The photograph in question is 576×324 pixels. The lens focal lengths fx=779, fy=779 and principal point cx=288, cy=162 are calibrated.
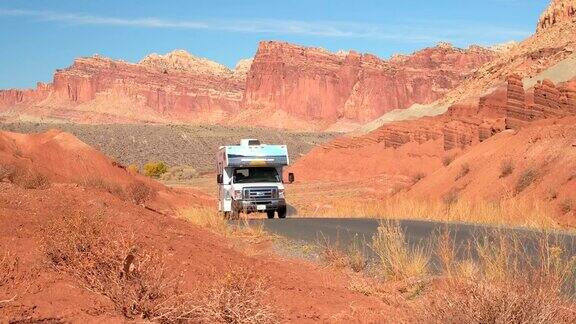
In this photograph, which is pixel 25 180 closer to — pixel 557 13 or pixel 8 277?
pixel 8 277

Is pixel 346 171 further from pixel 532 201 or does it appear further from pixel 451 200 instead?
pixel 532 201

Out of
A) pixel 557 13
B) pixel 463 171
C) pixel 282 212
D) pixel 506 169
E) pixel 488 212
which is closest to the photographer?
pixel 488 212

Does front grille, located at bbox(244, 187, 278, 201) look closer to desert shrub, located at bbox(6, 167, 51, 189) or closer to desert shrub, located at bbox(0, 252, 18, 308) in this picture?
desert shrub, located at bbox(6, 167, 51, 189)

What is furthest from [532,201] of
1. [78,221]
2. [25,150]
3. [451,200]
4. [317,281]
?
[25,150]

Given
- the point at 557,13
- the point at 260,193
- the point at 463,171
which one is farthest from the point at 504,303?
the point at 557,13

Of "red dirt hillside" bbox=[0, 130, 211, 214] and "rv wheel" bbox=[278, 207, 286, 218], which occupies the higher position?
"red dirt hillside" bbox=[0, 130, 211, 214]

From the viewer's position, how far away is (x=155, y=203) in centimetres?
4016

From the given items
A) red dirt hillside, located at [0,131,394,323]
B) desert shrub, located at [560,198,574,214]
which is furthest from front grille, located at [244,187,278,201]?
red dirt hillside, located at [0,131,394,323]

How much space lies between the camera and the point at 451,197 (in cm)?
3189

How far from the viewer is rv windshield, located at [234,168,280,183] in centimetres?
2933

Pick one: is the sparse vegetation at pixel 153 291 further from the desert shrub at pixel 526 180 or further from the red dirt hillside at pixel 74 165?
the red dirt hillside at pixel 74 165

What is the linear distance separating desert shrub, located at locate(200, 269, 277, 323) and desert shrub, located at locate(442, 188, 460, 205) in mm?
24428

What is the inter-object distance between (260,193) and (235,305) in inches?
859

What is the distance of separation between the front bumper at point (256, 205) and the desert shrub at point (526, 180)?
872cm
